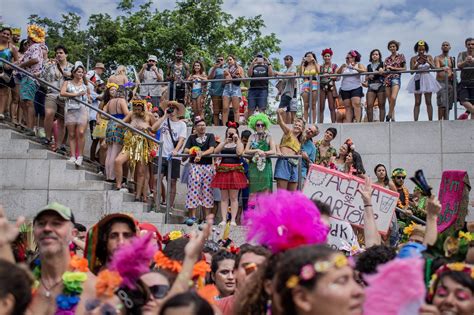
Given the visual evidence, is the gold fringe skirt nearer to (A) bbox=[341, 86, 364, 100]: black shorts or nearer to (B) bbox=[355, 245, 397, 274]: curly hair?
(A) bbox=[341, 86, 364, 100]: black shorts

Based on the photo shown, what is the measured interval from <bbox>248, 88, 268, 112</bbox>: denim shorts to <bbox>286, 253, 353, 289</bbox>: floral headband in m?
10.7

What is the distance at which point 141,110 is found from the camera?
39.2 feet

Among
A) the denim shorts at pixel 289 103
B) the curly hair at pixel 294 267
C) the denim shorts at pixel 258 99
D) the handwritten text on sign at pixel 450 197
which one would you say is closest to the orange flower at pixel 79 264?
the curly hair at pixel 294 267

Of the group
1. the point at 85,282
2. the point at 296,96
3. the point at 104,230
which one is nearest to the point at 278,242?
the point at 85,282

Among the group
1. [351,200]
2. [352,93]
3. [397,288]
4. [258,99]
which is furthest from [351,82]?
[397,288]

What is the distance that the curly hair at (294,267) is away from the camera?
10.9 feet

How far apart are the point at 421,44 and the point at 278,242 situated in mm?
10505

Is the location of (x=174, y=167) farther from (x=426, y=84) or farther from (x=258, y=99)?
(x=426, y=84)

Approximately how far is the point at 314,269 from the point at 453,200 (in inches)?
204

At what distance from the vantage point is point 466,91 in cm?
1320

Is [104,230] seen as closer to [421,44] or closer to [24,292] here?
[24,292]

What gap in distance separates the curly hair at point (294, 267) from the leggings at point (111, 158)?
8485mm

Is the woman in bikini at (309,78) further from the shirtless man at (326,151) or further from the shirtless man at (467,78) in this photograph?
the shirtless man at (467,78)

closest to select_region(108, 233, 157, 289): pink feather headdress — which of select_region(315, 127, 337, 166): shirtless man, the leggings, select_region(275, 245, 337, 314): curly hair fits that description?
select_region(275, 245, 337, 314): curly hair
